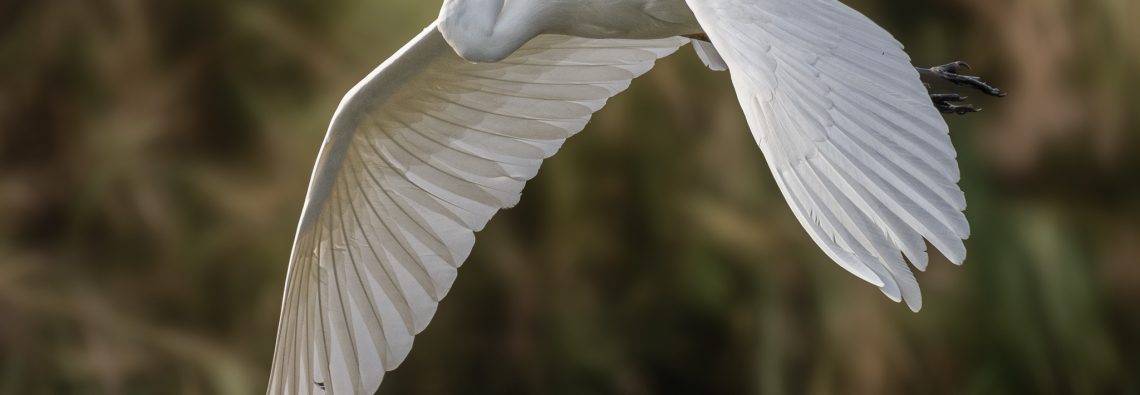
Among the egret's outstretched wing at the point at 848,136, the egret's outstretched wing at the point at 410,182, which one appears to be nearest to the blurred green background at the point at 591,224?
the egret's outstretched wing at the point at 410,182

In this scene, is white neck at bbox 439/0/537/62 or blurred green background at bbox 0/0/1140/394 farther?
blurred green background at bbox 0/0/1140/394

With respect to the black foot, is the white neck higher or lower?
higher

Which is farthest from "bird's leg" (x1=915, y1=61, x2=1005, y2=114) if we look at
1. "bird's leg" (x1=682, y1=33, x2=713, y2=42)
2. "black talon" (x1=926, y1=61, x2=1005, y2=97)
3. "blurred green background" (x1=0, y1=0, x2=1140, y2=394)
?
"blurred green background" (x1=0, y1=0, x2=1140, y2=394)

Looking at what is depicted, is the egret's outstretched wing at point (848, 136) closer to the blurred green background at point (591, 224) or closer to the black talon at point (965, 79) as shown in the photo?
the black talon at point (965, 79)

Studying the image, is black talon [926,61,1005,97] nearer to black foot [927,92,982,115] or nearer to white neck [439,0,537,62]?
black foot [927,92,982,115]

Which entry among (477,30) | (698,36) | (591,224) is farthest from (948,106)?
(591,224)

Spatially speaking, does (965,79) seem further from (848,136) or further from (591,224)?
(591,224)

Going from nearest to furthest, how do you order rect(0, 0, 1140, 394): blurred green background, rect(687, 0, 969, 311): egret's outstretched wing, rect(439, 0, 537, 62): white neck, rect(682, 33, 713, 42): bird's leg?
rect(687, 0, 969, 311): egret's outstretched wing
rect(439, 0, 537, 62): white neck
rect(682, 33, 713, 42): bird's leg
rect(0, 0, 1140, 394): blurred green background

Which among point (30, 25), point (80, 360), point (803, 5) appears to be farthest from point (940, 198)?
point (30, 25)
